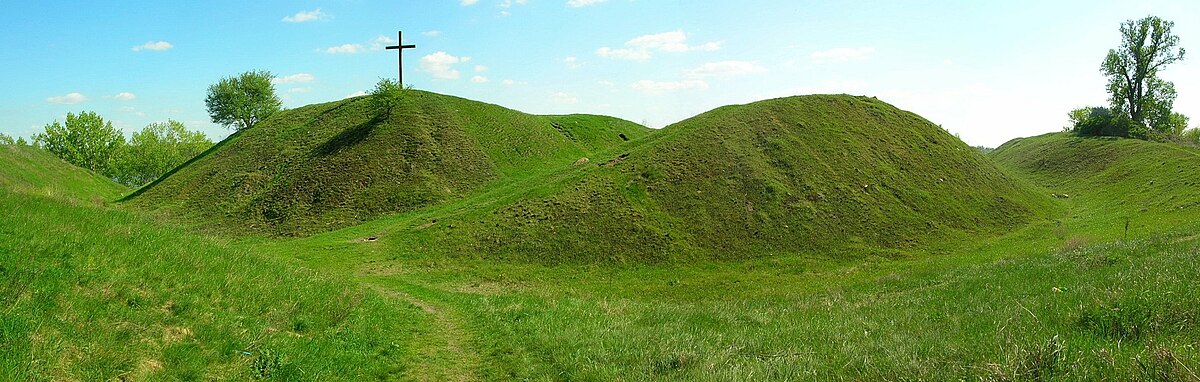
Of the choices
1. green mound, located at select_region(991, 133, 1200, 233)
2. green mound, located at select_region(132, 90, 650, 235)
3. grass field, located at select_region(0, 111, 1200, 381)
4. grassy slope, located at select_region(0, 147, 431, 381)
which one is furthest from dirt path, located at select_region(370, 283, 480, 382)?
green mound, located at select_region(991, 133, 1200, 233)

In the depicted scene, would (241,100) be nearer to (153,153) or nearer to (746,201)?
(153,153)

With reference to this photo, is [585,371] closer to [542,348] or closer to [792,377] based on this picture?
[542,348]

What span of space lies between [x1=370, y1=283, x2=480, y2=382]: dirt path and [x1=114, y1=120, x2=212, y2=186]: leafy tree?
321 ft

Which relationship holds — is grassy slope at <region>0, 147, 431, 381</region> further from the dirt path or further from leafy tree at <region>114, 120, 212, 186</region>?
leafy tree at <region>114, 120, 212, 186</region>

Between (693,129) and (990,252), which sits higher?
(693,129)

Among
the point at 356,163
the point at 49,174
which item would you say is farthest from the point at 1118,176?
the point at 49,174

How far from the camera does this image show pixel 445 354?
11664 millimetres

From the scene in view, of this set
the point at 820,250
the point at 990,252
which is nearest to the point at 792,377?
the point at 820,250

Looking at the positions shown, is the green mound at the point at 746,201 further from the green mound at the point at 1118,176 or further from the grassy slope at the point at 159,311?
the grassy slope at the point at 159,311

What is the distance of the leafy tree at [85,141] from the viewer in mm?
76562

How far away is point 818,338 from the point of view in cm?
1030

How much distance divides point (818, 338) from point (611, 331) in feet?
14.6

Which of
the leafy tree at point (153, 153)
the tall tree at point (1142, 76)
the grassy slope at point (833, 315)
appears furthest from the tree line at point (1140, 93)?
the leafy tree at point (153, 153)

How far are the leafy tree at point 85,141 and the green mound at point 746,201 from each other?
74.3 m
